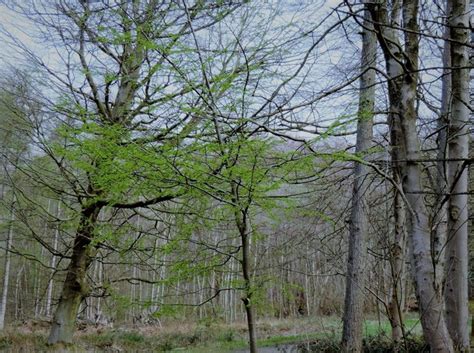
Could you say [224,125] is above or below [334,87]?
below

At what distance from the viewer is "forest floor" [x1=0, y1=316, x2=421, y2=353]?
1027 centimetres

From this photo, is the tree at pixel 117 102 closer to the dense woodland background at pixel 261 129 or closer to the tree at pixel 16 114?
the dense woodland background at pixel 261 129

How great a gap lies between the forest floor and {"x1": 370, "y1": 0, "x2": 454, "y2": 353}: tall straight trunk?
7.18 meters

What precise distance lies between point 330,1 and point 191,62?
3.41ft

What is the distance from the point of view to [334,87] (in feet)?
9.36

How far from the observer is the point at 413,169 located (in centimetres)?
242

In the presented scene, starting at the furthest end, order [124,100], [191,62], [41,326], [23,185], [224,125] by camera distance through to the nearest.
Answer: [41,326]
[23,185]
[124,100]
[224,125]
[191,62]

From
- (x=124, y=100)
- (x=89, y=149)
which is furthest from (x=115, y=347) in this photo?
(x=89, y=149)

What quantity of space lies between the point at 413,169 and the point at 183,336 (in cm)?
1188

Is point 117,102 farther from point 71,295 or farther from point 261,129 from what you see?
point 261,129

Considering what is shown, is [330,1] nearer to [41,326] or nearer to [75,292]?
[75,292]

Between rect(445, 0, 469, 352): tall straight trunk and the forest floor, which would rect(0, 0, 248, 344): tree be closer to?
rect(445, 0, 469, 352): tall straight trunk

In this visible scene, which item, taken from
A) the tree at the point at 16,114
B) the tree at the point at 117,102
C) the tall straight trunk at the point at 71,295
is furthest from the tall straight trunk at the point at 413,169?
the tall straight trunk at the point at 71,295

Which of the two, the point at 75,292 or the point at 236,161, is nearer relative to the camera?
the point at 236,161
